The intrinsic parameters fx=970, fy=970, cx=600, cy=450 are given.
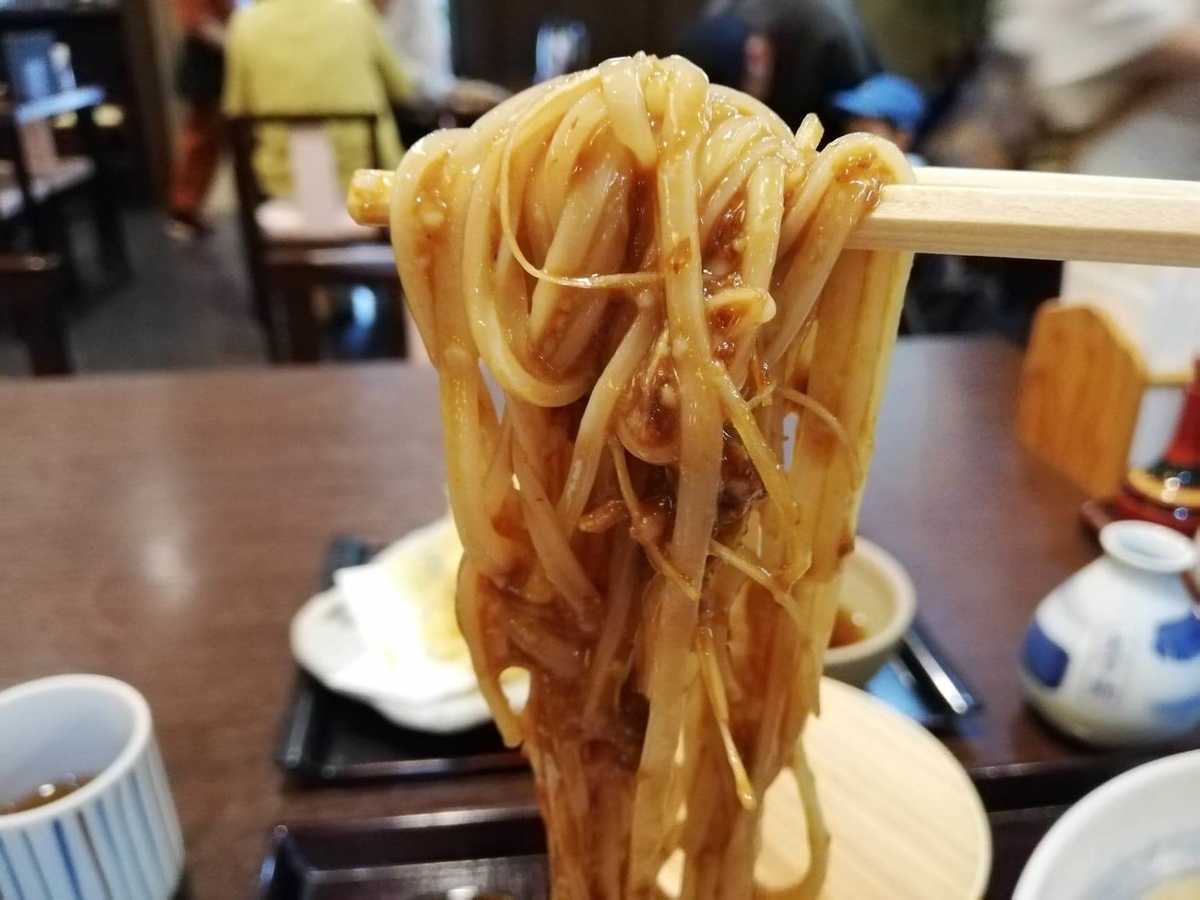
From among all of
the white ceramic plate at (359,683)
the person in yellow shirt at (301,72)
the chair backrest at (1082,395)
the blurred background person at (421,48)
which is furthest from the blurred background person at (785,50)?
the white ceramic plate at (359,683)

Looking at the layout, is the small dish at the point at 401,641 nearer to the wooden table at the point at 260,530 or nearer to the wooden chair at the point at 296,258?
the wooden table at the point at 260,530

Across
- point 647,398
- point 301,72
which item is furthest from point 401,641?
point 301,72

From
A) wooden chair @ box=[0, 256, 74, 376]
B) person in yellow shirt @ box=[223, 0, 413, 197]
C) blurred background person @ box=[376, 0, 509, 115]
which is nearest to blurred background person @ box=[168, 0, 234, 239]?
blurred background person @ box=[376, 0, 509, 115]

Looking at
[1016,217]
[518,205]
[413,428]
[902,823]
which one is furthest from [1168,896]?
[413,428]

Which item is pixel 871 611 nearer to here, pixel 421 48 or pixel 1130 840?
pixel 1130 840

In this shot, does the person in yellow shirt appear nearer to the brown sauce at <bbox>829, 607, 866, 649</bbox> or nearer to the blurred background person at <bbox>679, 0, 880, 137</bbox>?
the blurred background person at <bbox>679, 0, 880, 137</bbox>

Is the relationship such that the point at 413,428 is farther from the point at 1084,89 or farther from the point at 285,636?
the point at 1084,89
